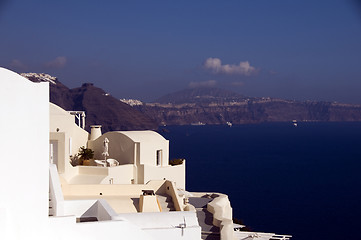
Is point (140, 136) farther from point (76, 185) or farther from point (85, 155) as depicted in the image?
point (76, 185)

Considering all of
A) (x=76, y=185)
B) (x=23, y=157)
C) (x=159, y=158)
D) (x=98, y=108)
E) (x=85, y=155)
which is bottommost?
(x=76, y=185)

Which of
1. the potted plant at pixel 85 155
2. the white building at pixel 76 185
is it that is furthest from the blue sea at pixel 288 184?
the potted plant at pixel 85 155

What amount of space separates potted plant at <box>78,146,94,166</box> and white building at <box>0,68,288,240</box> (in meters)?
0.26

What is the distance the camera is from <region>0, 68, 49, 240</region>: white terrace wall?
7844 millimetres

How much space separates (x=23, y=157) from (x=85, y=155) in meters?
12.8

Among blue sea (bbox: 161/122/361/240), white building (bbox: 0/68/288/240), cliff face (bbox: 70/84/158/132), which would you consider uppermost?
cliff face (bbox: 70/84/158/132)

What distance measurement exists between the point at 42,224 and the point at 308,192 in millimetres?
52342

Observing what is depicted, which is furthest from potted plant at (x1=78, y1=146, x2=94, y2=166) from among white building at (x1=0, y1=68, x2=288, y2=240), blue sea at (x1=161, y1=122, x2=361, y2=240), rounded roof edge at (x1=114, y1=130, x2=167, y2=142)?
blue sea at (x1=161, y1=122, x2=361, y2=240)

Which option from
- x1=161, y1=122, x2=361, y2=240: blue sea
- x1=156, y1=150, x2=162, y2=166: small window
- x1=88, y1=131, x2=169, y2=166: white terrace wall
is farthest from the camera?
x1=161, y1=122, x2=361, y2=240: blue sea

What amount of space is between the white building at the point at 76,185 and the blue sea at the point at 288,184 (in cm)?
2011

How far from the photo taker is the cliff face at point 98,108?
116 meters

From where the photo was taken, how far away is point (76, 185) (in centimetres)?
1655

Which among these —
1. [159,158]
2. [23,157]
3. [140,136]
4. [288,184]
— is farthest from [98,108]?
[23,157]

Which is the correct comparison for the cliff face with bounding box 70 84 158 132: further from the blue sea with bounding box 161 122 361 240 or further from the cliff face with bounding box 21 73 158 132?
the blue sea with bounding box 161 122 361 240
